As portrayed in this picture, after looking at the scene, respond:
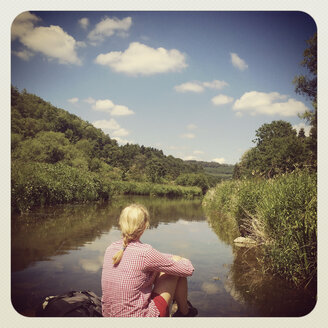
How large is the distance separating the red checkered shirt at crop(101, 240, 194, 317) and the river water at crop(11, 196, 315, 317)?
971mm

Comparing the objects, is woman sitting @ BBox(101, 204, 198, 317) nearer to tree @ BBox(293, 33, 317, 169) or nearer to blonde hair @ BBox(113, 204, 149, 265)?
blonde hair @ BBox(113, 204, 149, 265)

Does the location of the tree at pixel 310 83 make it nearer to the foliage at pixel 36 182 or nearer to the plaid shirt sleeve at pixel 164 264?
the plaid shirt sleeve at pixel 164 264

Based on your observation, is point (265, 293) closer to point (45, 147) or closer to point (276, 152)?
point (45, 147)

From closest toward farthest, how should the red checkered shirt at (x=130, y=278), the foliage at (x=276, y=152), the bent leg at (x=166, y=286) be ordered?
the red checkered shirt at (x=130, y=278)
the bent leg at (x=166, y=286)
the foliage at (x=276, y=152)

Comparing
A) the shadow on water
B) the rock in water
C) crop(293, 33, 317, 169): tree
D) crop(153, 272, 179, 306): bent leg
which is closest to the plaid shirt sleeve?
crop(153, 272, 179, 306): bent leg

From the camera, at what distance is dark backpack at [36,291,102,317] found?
2549 millimetres

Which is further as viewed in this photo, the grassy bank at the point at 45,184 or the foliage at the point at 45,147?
the grassy bank at the point at 45,184

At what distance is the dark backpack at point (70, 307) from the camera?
2549mm

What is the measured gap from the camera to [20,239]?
472cm

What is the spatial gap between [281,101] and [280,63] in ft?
1.64

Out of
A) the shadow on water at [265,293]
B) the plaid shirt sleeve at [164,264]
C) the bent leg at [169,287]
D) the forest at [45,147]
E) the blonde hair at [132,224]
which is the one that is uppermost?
the forest at [45,147]

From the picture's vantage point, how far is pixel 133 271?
2219mm

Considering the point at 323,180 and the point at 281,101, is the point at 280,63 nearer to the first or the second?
the point at 281,101

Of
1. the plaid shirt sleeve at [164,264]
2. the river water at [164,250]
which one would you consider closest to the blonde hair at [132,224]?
the plaid shirt sleeve at [164,264]
